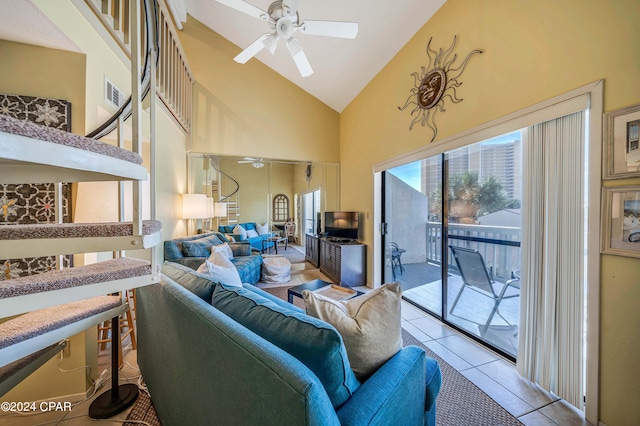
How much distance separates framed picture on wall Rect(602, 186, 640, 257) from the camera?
1.28m

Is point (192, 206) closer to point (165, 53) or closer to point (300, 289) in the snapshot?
point (165, 53)

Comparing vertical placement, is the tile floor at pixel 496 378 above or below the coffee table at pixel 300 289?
below

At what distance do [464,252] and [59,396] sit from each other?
11.3 feet

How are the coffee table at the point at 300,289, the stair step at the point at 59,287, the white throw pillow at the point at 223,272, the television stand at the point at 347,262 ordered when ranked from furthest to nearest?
the television stand at the point at 347,262 → the coffee table at the point at 300,289 → the white throw pillow at the point at 223,272 → the stair step at the point at 59,287

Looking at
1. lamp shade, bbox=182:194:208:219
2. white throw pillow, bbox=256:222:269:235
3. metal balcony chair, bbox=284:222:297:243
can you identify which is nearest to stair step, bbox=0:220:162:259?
lamp shade, bbox=182:194:208:219

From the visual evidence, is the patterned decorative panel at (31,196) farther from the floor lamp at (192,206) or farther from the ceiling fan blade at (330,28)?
the floor lamp at (192,206)

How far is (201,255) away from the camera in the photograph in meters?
3.36

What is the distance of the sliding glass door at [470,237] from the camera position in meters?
2.15

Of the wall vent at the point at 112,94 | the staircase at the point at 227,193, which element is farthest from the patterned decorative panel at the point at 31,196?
the staircase at the point at 227,193

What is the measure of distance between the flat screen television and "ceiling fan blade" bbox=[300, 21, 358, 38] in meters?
2.67

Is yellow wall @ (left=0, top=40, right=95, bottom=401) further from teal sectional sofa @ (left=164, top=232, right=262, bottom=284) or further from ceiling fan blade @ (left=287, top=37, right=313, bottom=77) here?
ceiling fan blade @ (left=287, top=37, right=313, bottom=77)

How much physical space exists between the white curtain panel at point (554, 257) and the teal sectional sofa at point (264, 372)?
1039 millimetres

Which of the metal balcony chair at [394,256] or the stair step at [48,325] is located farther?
the metal balcony chair at [394,256]

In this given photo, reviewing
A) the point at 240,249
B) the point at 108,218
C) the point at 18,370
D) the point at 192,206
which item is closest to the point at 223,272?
the point at 108,218
